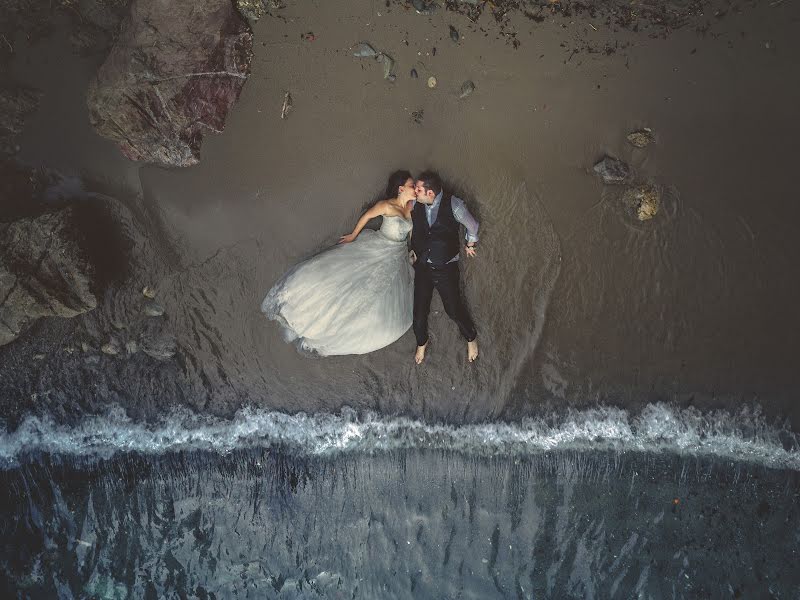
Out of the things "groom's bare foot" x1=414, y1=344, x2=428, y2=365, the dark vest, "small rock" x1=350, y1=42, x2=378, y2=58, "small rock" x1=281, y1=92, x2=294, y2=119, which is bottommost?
"groom's bare foot" x1=414, y1=344, x2=428, y2=365

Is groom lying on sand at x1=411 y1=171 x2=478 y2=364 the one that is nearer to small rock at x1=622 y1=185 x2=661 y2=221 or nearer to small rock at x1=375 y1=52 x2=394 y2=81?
small rock at x1=375 y1=52 x2=394 y2=81

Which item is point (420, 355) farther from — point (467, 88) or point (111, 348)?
point (111, 348)

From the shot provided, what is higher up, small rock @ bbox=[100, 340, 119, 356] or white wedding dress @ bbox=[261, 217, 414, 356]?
white wedding dress @ bbox=[261, 217, 414, 356]

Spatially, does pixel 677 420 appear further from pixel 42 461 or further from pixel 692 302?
pixel 42 461

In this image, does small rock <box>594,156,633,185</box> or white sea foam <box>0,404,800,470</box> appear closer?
small rock <box>594,156,633,185</box>

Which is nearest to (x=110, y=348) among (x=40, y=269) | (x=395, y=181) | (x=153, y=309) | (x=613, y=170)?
(x=153, y=309)

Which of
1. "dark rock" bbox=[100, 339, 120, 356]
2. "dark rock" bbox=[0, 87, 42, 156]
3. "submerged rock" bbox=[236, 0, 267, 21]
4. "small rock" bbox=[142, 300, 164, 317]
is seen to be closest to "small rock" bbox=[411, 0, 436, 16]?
"submerged rock" bbox=[236, 0, 267, 21]
